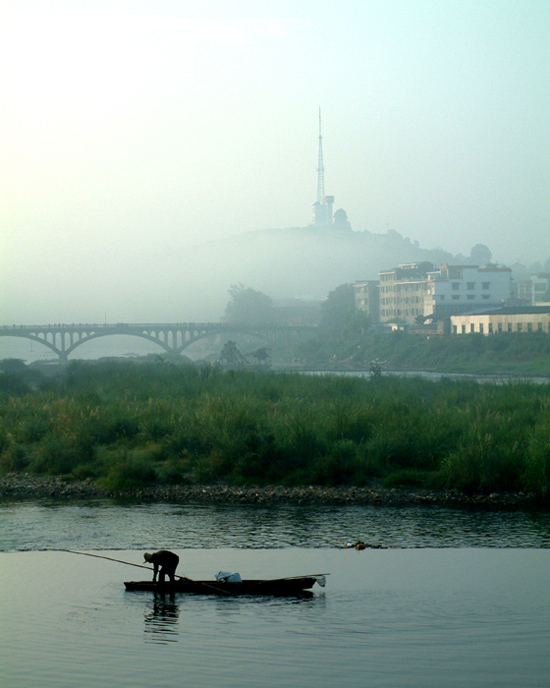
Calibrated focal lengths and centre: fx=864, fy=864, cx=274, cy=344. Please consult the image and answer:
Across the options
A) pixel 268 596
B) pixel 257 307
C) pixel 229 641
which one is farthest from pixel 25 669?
pixel 257 307

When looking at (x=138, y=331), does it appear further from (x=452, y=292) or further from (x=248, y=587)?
(x=248, y=587)

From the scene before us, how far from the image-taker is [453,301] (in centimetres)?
11394

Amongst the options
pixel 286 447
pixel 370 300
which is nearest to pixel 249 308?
pixel 370 300

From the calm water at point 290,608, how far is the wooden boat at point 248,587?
0.66 ft

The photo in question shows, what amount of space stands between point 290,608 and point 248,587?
0.87m

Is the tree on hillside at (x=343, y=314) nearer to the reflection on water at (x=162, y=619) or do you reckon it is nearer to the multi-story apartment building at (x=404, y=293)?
the multi-story apartment building at (x=404, y=293)

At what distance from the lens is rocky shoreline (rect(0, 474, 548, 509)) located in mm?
23125

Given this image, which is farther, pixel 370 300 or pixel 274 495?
pixel 370 300

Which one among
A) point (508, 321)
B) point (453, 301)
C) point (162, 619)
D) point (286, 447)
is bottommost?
point (162, 619)

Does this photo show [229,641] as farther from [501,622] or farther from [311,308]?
[311,308]

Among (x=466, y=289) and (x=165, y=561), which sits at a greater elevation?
(x=466, y=289)

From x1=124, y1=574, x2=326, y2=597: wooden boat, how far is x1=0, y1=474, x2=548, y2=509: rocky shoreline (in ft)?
29.6

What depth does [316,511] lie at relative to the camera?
73.0ft

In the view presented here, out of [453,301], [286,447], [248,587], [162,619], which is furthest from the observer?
[453,301]
